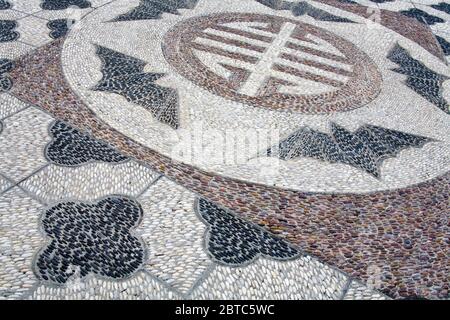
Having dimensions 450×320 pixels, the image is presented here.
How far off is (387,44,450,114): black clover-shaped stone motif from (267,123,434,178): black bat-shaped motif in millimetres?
1071

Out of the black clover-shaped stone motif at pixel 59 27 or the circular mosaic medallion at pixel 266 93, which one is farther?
the black clover-shaped stone motif at pixel 59 27

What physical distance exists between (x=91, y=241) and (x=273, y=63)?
361cm

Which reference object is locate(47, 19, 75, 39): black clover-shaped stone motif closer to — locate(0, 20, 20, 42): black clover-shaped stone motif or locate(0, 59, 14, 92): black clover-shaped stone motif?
locate(0, 20, 20, 42): black clover-shaped stone motif

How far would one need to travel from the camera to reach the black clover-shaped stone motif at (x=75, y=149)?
364 centimetres

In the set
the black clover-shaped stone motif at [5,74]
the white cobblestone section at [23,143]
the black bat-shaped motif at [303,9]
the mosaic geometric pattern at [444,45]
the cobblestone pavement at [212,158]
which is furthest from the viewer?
the black bat-shaped motif at [303,9]

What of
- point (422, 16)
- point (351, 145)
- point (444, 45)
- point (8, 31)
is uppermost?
point (422, 16)

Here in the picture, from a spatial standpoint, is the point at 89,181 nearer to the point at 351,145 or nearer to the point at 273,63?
the point at 351,145

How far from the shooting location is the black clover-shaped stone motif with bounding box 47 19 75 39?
18.2 feet

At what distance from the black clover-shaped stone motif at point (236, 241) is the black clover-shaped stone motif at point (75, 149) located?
983 millimetres

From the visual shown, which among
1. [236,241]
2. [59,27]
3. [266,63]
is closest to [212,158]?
[236,241]

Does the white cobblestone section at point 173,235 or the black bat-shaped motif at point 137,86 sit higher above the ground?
the black bat-shaped motif at point 137,86

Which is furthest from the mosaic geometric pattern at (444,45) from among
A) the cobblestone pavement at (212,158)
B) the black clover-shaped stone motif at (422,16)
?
the black clover-shaped stone motif at (422,16)

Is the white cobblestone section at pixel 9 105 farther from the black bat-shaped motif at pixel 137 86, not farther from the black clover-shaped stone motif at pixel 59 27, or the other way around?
the black clover-shaped stone motif at pixel 59 27

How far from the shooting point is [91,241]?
118 inches
